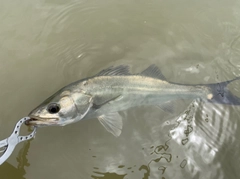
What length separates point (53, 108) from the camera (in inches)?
112

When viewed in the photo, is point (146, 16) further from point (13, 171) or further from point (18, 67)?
point (13, 171)

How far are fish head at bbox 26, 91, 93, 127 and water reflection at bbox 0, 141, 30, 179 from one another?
840 mm

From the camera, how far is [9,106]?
148 inches

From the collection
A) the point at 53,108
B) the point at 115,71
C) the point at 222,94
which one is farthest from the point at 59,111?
the point at 222,94

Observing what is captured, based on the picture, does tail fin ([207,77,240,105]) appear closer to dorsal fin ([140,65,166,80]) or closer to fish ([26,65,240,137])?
fish ([26,65,240,137])

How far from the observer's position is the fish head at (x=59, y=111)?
2.80m

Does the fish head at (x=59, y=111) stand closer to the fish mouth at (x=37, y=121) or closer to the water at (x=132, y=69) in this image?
the fish mouth at (x=37, y=121)

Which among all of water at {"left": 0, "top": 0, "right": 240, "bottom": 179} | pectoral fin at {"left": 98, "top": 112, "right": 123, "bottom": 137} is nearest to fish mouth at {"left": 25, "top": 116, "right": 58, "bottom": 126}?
pectoral fin at {"left": 98, "top": 112, "right": 123, "bottom": 137}

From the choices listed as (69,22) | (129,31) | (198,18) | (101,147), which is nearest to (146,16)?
(129,31)

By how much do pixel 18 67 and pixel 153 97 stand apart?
201 centimetres

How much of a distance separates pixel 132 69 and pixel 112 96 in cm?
102

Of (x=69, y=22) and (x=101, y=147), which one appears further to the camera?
(x=69, y=22)

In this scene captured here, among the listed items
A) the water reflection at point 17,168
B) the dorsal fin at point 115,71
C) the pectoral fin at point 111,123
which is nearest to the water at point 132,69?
the water reflection at point 17,168

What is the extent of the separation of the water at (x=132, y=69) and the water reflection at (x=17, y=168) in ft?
0.04
